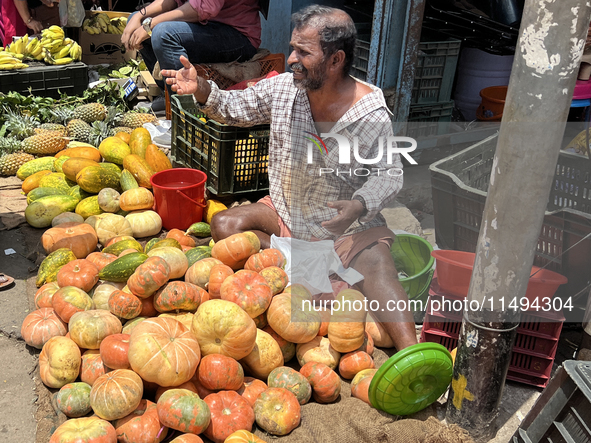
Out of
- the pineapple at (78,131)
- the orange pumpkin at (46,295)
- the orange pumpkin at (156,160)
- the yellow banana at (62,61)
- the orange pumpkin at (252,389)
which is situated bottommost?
the orange pumpkin at (252,389)

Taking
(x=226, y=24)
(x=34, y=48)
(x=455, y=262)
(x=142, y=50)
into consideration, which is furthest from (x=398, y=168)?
(x=34, y=48)

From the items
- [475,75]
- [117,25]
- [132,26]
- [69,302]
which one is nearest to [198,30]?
[132,26]

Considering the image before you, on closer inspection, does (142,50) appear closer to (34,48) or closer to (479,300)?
(34,48)

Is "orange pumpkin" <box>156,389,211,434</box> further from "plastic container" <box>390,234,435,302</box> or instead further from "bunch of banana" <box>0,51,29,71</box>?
"bunch of banana" <box>0,51,29,71</box>

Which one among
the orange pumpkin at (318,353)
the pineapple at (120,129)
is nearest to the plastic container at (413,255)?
the orange pumpkin at (318,353)

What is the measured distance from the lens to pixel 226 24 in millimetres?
5117

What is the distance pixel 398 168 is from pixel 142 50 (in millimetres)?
3670

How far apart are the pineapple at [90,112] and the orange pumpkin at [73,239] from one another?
2.72 metres

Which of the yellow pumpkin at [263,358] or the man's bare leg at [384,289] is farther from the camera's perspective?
the man's bare leg at [384,289]

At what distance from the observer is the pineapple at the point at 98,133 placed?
5.99 metres

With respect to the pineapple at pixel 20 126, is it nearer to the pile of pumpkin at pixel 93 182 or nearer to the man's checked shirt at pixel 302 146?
the pile of pumpkin at pixel 93 182

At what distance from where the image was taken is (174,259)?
3.31m

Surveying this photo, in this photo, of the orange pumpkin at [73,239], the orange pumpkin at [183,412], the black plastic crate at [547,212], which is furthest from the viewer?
the orange pumpkin at [73,239]

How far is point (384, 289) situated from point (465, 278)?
0.54 metres
